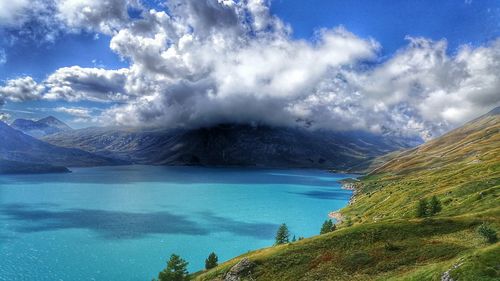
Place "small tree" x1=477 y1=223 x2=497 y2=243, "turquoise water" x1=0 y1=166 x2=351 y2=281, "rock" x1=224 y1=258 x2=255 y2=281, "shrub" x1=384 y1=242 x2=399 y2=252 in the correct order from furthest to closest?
"turquoise water" x1=0 y1=166 x2=351 y2=281 < "rock" x1=224 y1=258 x2=255 y2=281 < "shrub" x1=384 y1=242 x2=399 y2=252 < "small tree" x1=477 y1=223 x2=497 y2=243

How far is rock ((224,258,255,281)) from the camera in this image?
200 feet

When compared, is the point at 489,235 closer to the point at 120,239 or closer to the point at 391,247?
the point at 391,247

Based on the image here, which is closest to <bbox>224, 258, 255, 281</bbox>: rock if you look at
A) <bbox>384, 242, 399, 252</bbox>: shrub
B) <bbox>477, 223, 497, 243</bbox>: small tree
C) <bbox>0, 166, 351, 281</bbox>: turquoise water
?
<bbox>384, 242, 399, 252</bbox>: shrub

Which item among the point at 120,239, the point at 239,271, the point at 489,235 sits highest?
the point at 489,235

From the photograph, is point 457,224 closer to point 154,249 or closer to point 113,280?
point 113,280

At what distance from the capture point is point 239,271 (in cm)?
6197

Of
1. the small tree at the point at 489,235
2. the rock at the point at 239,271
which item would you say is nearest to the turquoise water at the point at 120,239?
the rock at the point at 239,271

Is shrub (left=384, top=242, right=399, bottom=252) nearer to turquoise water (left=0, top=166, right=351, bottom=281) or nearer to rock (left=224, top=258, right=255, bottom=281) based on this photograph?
rock (left=224, top=258, right=255, bottom=281)

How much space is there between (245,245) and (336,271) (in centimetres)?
7900

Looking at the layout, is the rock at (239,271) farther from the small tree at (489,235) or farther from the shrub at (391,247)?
the small tree at (489,235)

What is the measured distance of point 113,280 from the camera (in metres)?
88.9

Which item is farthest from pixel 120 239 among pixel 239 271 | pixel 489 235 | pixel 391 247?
pixel 489 235

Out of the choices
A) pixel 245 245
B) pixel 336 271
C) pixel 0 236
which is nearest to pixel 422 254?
pixel 336 271

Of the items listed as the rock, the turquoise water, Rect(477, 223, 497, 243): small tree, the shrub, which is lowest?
the turquoise water
